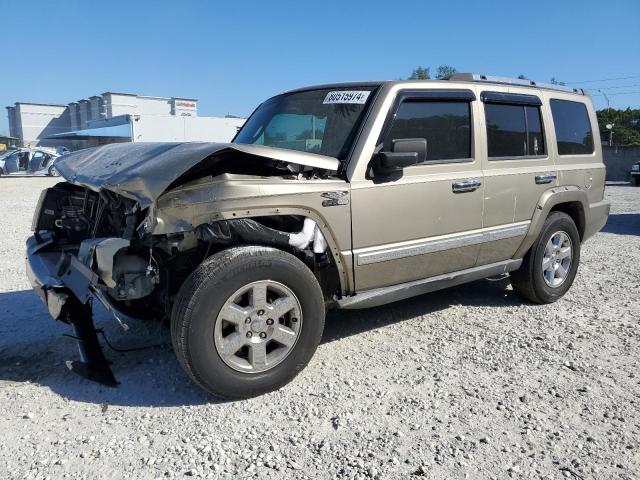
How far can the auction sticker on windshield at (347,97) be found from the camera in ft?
12.8

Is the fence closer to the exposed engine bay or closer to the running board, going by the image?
the running board

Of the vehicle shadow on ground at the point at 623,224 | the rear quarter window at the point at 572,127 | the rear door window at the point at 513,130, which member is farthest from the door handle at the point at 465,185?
the vehicle shadow on ground at the point at 623,224

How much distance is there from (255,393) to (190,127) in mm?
45583

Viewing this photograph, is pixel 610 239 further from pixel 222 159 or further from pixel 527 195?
pixel 222 159

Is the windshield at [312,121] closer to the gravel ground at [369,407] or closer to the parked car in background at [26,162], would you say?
the gravel ground at [369,407]

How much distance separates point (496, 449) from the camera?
8.93ft

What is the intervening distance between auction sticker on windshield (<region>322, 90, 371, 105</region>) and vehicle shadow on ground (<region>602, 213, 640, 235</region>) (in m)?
7.41

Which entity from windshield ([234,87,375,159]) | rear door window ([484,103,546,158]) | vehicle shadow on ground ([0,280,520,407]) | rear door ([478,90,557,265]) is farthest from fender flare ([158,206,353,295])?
rear door window ([484,103,546,158])

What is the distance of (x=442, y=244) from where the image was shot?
4.12m

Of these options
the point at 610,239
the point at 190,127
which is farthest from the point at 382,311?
the point at 190,127

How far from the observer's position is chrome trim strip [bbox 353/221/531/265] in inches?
146

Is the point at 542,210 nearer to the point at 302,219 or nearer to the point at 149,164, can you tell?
the point at 302,219

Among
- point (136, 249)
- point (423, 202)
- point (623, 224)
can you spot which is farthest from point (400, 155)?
point (623, 224)

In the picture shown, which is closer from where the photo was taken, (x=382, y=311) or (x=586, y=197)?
(x=382, y=311)
